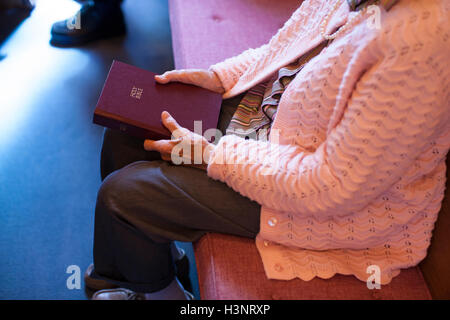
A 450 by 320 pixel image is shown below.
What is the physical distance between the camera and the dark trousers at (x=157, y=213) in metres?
0.85

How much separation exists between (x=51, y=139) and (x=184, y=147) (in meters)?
0.94

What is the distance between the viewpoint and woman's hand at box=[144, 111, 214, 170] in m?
0.87

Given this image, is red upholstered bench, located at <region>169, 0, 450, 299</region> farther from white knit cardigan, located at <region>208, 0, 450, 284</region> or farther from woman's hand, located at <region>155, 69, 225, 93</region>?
woman's hand, located at <region>155, 69, 225, 93</region>

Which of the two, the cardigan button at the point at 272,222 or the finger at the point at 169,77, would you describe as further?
the finger at the point at 169,77

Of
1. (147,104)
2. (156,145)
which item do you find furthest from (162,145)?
(147,104)

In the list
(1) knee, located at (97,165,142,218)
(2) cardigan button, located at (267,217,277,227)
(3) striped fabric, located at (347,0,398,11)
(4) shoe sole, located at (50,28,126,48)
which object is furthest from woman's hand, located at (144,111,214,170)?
(4) shoe sole, located at (50,28,126,48)

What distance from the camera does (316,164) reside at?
2.52ft

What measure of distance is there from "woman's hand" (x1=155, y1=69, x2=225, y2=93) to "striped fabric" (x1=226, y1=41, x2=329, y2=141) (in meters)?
0.10

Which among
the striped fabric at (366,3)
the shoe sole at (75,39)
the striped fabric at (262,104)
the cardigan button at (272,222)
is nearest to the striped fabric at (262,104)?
the striped fabric at (262,104)

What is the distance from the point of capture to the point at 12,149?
1.51 m

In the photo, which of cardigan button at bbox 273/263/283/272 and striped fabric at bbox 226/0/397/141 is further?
striped fabric at bbox 226/0/397/141

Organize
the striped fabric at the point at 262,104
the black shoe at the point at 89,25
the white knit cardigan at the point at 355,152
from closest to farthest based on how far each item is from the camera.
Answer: the white knit cardigan at the point at 355,152 → the striped fabric at the point at 262,104 → the black shoe at the point at 89,25

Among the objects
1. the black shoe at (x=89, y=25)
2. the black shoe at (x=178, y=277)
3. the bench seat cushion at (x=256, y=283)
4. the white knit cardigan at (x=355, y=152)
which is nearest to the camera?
the white knit cardigan at (x=355, y=152)

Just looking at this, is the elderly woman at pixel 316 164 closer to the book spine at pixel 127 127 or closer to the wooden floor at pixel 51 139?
the book spine at pixel 127 127
